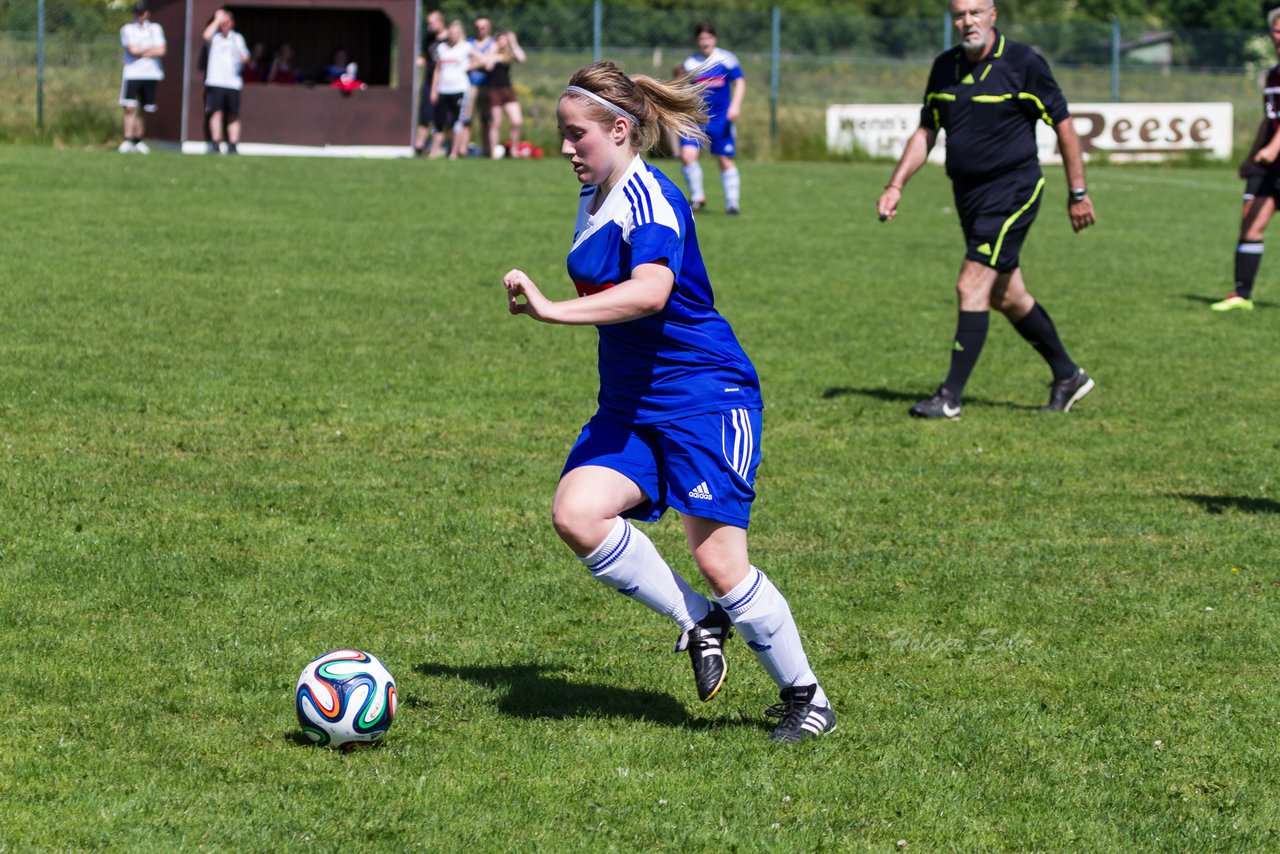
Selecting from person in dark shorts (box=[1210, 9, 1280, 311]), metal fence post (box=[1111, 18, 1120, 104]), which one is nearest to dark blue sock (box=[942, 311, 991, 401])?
person in dark shorts (box=[1210, 9, 1280, 311])

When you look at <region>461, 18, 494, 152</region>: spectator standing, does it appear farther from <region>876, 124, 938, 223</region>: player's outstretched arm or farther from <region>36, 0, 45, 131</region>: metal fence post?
<region>876, 124, 938, 223</region>: player's outstretched arm

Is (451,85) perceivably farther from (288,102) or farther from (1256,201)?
(1256,201)

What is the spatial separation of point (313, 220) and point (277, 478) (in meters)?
9.93

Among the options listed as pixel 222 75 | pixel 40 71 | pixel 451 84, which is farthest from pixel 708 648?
pixel 40 71

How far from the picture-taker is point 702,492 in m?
4.63

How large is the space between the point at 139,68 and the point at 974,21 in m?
19.5

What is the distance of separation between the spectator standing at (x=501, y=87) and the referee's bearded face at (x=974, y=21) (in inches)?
759

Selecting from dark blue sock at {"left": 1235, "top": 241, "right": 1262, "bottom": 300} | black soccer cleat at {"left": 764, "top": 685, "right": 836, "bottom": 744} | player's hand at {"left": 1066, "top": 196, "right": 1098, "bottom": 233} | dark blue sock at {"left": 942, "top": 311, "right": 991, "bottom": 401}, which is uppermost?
player's hand at {"left": 1066, "top": 196, "right": 1098, "bottom": 233}

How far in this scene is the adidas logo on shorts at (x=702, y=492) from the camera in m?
4.63

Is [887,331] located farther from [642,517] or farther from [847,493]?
[642,517]

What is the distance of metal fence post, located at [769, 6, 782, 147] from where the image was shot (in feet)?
110

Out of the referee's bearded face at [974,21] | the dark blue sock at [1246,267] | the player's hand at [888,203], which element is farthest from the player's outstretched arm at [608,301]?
the dark blue sock at [1246,267]

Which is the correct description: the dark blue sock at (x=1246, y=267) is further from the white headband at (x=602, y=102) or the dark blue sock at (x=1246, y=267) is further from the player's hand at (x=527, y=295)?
the player's hand at (x=527, y=295)

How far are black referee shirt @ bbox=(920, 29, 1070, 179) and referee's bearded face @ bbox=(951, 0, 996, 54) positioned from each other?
0.62 ft
